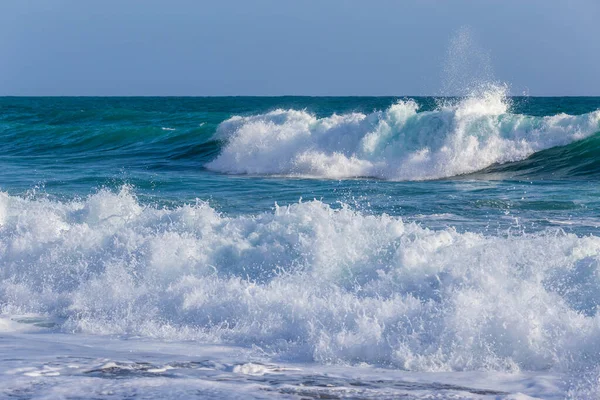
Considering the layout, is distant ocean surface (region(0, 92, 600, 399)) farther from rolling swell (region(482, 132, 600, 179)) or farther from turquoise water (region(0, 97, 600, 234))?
rolling swell (region(482, 132, 600, 179))

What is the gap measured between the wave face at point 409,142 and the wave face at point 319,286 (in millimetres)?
9514

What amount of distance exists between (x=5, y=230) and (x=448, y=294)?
562 centimetres

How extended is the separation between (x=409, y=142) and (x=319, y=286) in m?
A: 12.7

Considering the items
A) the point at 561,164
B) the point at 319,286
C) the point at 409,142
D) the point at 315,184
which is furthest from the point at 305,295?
the point at 409,142

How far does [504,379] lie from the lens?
18.2ft

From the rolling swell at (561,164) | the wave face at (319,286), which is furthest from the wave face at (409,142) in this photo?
the wave face at (319,286)

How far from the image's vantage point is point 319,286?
24.9 ft

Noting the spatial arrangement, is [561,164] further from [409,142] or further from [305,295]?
[305,295]

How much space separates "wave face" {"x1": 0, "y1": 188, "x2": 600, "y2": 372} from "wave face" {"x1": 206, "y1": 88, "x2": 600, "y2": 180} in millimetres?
9514

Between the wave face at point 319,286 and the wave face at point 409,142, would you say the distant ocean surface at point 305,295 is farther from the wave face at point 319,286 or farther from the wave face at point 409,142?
the wave face at point 409,142

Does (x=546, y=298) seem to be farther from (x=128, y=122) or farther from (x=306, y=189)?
(x=128, y=122)

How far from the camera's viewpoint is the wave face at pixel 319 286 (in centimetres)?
605

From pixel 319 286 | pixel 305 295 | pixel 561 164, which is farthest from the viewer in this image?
pixel 561 164

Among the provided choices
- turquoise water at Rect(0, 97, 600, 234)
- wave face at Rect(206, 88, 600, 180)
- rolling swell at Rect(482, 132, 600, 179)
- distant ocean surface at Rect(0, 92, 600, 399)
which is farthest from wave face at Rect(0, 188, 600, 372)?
wave face at Rect(206, 88, 600, 180)
